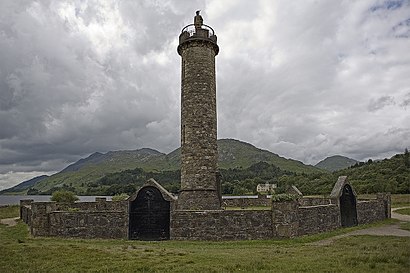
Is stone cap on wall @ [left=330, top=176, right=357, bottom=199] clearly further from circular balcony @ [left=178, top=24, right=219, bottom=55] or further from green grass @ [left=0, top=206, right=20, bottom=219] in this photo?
green grass @ [left=0, top=206, right=20, bottom=219]

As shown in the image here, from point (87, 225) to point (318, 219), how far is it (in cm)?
1116

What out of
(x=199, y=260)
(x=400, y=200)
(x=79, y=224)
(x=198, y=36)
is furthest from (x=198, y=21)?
(x=400, y=200)

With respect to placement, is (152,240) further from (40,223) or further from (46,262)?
(46,262)

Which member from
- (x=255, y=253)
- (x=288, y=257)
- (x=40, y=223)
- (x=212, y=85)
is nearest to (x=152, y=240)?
(x=40, y=223)

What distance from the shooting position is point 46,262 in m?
10.6

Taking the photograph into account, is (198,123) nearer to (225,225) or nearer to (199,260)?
(225,225)

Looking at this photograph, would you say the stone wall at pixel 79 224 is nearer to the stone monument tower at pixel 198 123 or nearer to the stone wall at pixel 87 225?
the stone wall at pixel 87 225

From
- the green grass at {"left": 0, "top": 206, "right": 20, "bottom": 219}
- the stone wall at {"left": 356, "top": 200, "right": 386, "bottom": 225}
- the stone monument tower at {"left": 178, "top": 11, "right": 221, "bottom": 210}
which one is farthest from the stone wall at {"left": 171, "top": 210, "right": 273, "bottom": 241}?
the green grass at {"left": 0, "top": 206, "right": 20, "bottom": 219}

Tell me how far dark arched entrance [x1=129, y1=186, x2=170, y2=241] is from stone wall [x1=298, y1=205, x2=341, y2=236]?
630 centimetres

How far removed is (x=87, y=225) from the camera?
17016 millimetres

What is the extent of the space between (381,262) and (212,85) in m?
15.3

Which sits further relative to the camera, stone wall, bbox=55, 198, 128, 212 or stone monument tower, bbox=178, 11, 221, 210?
stone wall, bbox=55, 198, 128, 212

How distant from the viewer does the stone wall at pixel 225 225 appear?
1650 cm

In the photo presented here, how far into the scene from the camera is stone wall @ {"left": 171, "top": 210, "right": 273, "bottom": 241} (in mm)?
16500
